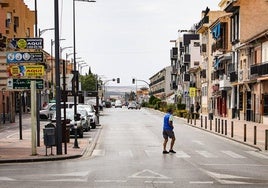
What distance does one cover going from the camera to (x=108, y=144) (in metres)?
26.7

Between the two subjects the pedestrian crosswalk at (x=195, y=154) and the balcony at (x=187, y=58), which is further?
the balcony at (x=187, y=58)

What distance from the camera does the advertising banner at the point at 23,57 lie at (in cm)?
2117

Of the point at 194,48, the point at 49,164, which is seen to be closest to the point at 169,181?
the point at 49,164

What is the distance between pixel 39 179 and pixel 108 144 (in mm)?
12541

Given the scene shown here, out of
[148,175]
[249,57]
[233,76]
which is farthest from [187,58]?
[148,175]

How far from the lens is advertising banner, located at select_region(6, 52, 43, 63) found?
69.5ft

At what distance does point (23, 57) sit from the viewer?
21203 millimetres

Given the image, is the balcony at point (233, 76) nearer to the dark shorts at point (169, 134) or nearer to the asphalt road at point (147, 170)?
the asphalt road at point (147, 170)

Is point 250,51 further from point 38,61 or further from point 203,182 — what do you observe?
point 203,182

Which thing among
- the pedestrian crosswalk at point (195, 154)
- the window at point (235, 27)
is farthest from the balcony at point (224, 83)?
the pedestrian crosswalk at point (195, 154)

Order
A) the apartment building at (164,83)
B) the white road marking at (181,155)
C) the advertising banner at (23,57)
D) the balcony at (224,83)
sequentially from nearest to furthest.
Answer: the white road marking at (181,155), the advertising banner at (23,57), the balcony at (224,83), the apartment building at (164,83)

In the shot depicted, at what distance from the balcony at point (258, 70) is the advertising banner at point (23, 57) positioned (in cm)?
2845

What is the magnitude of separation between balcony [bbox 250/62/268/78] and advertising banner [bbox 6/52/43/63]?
1120 inches

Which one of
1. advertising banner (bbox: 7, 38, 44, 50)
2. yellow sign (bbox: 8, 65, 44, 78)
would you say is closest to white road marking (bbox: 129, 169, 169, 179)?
yellow sign (bbox: 8, 65, 44, 78)
